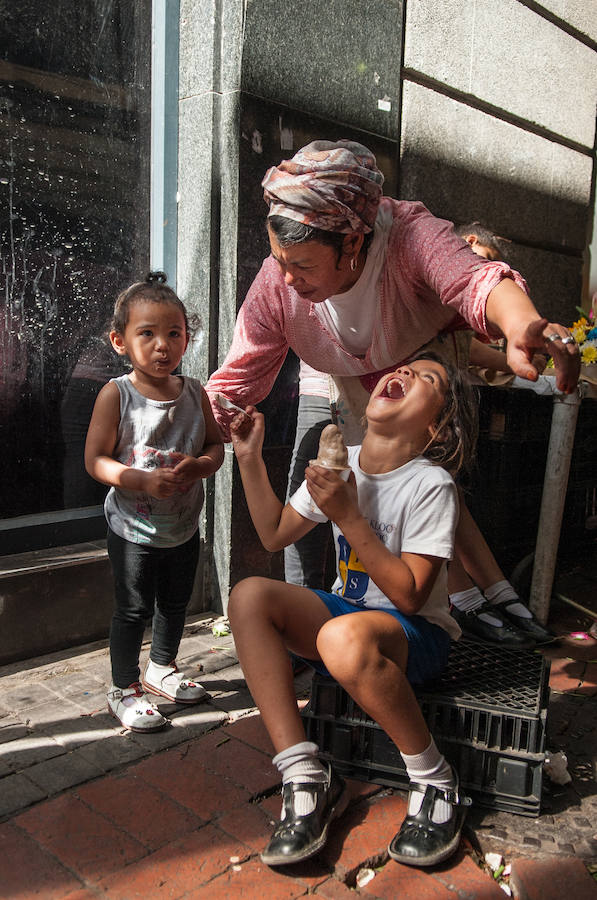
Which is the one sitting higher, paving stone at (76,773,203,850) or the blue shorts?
the blue shorts

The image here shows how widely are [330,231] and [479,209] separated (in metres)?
3.06

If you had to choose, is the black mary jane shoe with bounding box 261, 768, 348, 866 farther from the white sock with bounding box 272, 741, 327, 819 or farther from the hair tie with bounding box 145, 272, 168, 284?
the hair tie with bounding box 145, 272, 168, 284

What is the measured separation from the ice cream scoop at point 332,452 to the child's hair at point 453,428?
29 centimetres

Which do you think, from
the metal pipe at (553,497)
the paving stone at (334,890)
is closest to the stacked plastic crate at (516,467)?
the metal pipe at (553,497)

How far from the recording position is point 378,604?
226 centimetres

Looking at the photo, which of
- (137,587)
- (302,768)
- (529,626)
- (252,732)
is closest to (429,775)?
(302,768)

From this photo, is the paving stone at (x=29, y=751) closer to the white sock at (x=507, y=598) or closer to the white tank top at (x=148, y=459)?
the white tank top at (x=148, y=459)

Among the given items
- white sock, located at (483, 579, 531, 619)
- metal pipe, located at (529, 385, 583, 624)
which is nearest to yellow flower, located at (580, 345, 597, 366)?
metal pipe, located at (529, 385, 583, 624)

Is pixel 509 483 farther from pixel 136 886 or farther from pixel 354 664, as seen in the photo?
pixel 136 886

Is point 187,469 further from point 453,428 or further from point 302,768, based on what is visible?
point 302,768

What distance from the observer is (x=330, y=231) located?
7.03 ft

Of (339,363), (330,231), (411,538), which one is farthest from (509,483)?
(330,231)

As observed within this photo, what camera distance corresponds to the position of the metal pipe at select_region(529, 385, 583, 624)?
3.69 metres

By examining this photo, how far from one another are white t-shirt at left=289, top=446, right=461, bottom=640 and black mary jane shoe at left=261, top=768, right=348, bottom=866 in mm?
527
